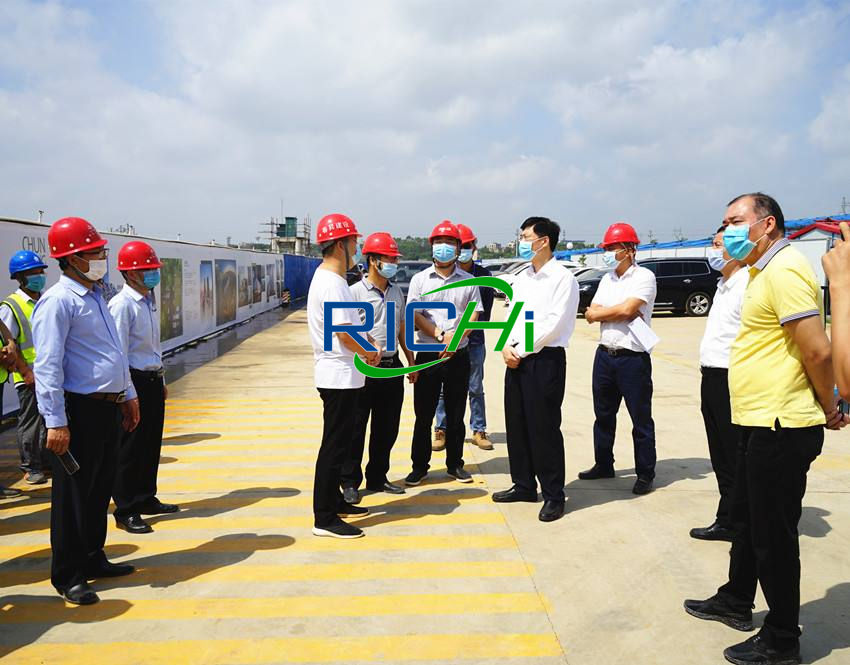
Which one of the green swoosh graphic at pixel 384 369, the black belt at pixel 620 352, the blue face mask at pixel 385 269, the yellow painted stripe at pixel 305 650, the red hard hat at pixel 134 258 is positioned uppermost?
the red hard hat at pixel 134 258

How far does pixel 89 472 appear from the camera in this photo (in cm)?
387

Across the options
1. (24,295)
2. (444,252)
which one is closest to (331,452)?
(444,252)

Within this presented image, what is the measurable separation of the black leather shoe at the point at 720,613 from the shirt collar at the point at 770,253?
5.74 ft

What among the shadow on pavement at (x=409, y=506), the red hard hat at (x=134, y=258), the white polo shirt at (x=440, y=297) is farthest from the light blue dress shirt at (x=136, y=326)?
the white polo shirt at (x=440, y=297)

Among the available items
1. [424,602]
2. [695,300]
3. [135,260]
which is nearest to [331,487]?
[424,602]

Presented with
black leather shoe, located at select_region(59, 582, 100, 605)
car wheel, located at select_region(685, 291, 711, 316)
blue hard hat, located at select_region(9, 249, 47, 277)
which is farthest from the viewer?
car wheel, located at select_region(685, 291, 711, 316)

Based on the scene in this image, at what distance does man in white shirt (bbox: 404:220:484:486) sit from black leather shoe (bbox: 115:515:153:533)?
2.10 metres

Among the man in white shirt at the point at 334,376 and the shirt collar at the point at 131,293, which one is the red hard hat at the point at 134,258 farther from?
the man in white shirt at the point at 334,376

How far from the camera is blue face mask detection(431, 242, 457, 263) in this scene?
20.1ft

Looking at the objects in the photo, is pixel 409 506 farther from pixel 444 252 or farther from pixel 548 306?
pixel 444 252

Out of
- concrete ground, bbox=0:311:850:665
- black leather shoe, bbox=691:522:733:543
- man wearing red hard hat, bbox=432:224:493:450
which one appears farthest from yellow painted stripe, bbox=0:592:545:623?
man wearing red hard hat, bbox=432:224:493:450

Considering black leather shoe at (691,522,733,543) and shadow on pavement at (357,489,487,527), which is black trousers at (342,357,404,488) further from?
black leather shoe at (691,522,733,543)

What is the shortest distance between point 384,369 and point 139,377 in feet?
6.01

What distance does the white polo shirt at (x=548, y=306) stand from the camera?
5051mm
